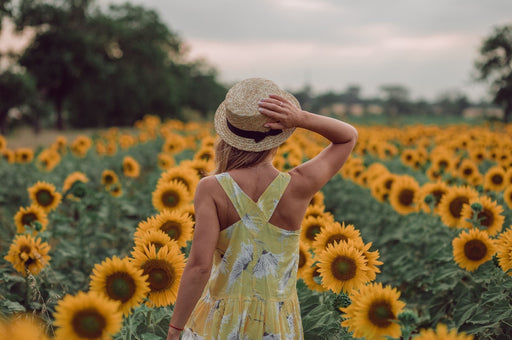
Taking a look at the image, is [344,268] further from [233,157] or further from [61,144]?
[61,144]

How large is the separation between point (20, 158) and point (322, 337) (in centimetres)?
679

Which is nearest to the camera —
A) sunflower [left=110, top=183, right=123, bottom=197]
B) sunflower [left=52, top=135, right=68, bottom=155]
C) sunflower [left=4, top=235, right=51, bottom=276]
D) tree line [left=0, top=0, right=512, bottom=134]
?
sunflower [left=4, top=235, right=51, bottom=276]

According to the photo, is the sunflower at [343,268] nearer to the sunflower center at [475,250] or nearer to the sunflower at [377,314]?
the sunflower at [377,314]

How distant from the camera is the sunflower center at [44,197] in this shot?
4.76 m

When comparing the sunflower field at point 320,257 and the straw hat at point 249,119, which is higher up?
the straw hat at point 249,119

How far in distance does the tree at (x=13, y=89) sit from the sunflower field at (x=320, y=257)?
68.2 feet

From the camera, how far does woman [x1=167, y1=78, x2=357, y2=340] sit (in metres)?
2.12

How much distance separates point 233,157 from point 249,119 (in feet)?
0.71

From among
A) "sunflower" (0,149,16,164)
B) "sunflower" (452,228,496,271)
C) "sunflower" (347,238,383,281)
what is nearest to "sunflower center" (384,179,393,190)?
"sunflower" (452,228,496,271)

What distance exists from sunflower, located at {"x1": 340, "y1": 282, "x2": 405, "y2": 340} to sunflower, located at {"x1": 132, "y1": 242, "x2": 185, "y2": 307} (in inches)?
33.3

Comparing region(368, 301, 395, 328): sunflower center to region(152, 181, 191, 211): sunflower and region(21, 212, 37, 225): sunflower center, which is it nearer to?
region(152, 181, 191, 211): sunflower

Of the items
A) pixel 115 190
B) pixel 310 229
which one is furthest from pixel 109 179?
pixel 310 229

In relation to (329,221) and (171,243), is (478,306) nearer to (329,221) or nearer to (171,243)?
(329,221)

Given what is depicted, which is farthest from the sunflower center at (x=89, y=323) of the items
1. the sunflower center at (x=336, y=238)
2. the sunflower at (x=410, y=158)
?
the sunflower at (x=410, y=158)
